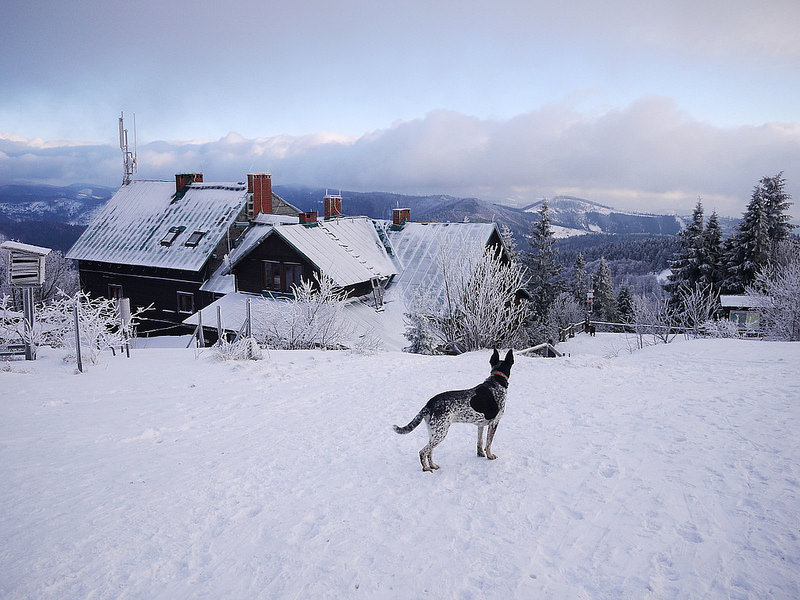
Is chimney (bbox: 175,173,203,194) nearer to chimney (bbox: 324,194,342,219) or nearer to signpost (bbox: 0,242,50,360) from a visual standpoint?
chimney (bbox: 324,194,342,219)

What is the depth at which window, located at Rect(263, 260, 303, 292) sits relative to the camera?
872 inches

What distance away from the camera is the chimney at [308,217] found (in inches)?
971

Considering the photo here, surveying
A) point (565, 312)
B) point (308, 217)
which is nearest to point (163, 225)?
point (308, 217)

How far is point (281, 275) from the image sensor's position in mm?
22500

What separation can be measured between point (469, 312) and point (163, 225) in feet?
68.4

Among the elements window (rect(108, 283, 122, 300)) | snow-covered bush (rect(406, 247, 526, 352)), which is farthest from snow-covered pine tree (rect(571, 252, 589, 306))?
window (rect(108, 283, 122, 300))

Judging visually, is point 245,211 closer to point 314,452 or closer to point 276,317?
point 276,317

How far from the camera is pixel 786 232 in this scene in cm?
3459

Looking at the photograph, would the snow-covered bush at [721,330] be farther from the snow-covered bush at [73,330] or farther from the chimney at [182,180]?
the chimney at [182,180]

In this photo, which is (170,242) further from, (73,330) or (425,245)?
(73,330)

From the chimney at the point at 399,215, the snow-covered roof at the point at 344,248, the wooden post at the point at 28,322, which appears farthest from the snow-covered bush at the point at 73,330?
the chimney at the point at 399,215

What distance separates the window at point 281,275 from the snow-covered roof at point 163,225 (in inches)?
193

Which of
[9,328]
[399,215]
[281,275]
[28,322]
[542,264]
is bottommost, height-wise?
[9,328]

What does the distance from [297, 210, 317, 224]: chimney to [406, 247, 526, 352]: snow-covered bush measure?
335 inches
